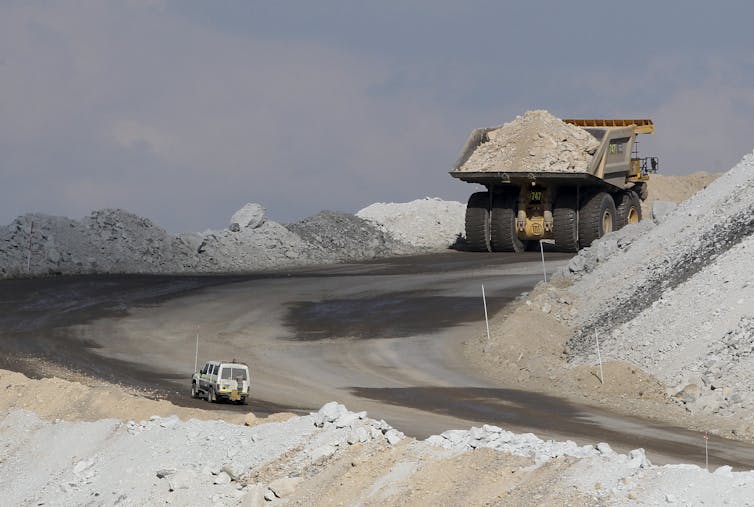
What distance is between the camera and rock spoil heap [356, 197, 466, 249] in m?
60.2

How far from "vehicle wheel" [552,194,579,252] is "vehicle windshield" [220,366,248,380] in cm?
2347

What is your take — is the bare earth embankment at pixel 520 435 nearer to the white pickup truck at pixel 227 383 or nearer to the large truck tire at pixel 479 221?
the white pickup truck at pixel 227 383

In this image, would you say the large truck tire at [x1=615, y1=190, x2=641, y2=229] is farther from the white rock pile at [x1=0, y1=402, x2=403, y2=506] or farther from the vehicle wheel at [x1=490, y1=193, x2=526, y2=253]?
the white rock pile at [x1=0, y1=402, x2=403, y2=506]

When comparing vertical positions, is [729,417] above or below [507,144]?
below

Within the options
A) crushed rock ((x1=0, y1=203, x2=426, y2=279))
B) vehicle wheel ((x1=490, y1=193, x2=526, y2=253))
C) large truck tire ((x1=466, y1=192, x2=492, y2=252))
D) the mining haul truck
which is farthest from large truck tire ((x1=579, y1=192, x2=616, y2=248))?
crushed rock ((x1=0, y1=203, x2=426, y2=279))

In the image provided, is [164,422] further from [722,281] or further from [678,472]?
[722,281]

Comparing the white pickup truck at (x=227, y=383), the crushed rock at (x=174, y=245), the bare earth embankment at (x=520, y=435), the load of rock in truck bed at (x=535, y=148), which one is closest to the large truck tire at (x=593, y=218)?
the load of rock in truck bed at (x=535, y=148)

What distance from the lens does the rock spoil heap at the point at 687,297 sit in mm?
26438

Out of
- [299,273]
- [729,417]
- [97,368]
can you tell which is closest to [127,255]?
[299,273]

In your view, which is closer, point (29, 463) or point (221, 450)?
point (221, 450)

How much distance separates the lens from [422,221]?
6266 cm

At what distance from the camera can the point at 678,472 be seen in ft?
45.0

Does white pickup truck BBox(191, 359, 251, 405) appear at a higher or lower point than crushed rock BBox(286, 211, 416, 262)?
lower

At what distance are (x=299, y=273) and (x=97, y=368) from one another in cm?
1917
